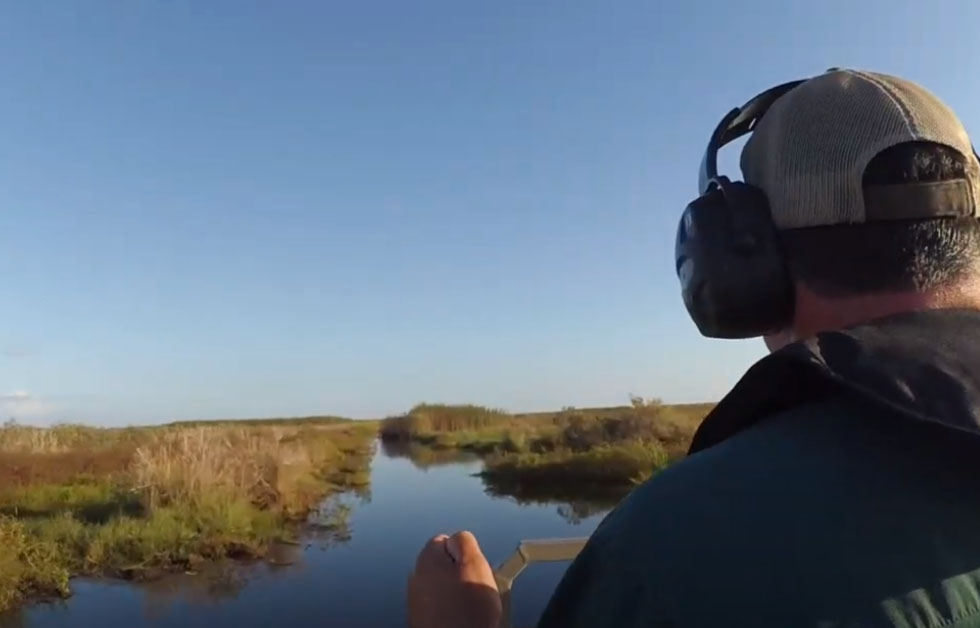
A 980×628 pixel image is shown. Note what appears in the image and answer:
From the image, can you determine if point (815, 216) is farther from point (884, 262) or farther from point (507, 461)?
point (507, 461)

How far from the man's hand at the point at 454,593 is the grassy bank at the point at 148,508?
8772mm

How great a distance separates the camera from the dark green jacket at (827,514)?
68 centimetres

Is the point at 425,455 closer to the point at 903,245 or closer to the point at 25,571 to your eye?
the point at 25,571

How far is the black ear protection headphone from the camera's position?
108 cm

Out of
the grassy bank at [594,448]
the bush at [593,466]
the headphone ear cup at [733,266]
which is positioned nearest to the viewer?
the headphone ear cup at [733,266]

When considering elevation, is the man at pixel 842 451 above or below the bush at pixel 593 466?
above

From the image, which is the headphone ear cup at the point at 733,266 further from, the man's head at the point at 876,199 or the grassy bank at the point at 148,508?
the grassy bank at the point at 148,508

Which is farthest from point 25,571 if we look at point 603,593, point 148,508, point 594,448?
point 594,448

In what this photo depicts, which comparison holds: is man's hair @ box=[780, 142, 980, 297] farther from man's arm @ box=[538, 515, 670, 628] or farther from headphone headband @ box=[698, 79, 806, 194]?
man's arm @ box=[538, 515, 670, 628]

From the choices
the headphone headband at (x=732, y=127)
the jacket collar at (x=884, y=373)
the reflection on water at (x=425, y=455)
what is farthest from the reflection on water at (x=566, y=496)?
the jacket collar at (x=884, y=373)

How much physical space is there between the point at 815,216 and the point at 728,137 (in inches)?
17.1

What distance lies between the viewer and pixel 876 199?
939mm

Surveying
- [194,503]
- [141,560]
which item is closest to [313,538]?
[194,503]

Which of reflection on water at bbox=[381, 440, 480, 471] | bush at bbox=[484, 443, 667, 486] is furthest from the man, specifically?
reflection on water at bbox=[381, 440, 480, 471]
